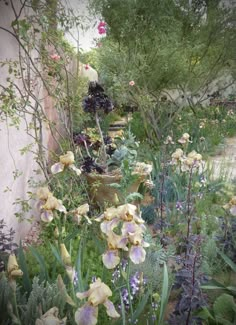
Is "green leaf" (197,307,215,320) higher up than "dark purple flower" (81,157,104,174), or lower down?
lower down

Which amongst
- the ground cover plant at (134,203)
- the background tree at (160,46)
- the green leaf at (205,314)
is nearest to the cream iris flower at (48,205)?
the ground cover plant at (134,203)

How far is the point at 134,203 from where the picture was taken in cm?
368

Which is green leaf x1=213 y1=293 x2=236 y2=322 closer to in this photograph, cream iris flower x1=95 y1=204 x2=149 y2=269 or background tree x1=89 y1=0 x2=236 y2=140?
Result: cream iris flower x1=95 y1=204 x2=149 y2=269

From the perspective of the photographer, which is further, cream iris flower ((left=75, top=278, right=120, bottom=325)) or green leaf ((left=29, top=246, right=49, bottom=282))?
green leaf ((left=29, top=246, right=49, bottom=282))

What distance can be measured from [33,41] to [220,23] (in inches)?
152

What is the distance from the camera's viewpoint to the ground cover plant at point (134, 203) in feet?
4.92

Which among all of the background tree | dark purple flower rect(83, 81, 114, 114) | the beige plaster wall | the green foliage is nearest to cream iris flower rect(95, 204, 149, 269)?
the green foliage

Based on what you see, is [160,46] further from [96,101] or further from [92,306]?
[92,306]

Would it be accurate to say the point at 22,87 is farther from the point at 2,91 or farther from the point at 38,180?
the point at 38,180

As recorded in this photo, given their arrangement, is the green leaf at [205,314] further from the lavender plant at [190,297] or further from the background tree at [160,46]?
the background tree at [160,46]

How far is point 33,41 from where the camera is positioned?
117 inches

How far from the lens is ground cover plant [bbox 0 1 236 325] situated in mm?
1499

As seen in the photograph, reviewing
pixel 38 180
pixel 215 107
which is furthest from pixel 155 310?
pixel 215 107

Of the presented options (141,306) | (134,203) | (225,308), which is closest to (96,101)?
(134,203)
